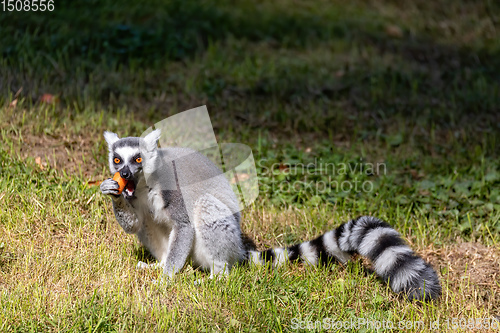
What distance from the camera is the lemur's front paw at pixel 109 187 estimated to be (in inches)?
132

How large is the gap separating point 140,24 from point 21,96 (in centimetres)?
248

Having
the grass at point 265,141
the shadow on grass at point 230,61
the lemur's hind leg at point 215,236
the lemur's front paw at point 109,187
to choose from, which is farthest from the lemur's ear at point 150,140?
the shadow on grass at point 230,61

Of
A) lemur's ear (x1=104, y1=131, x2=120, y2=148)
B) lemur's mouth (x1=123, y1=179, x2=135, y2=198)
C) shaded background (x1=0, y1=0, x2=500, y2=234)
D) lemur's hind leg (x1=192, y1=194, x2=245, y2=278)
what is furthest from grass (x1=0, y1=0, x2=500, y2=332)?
lemur's ear (x1=104, y1=131, x2=120, y2=148)

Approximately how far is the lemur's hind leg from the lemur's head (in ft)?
1.49

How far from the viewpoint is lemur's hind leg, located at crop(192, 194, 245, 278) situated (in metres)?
3.56

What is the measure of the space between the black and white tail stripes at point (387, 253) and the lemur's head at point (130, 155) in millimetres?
1323

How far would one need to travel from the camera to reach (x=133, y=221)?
3.63 m

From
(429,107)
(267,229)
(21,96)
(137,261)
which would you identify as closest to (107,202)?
(137,261)

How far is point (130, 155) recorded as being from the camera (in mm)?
3414

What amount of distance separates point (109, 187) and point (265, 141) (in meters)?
2.49

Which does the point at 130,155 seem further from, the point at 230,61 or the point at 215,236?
the point at 230,61

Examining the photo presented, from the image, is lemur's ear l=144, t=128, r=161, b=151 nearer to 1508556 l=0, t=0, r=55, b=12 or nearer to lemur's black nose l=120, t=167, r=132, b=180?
lemur's black nose l=120, t=167, r=132, b=180

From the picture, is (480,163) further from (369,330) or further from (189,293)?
(189,293)

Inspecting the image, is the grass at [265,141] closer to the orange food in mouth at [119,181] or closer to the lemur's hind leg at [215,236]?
the lemur's hind leg at [215,236]
